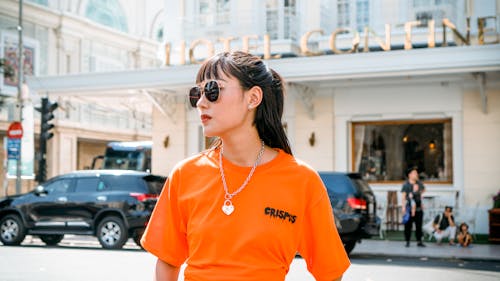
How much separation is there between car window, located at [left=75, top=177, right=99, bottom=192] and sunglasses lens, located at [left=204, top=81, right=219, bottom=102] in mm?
14246

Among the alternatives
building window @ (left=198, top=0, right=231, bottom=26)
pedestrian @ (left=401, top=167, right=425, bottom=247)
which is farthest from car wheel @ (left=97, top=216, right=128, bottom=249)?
building window @ (left=198, top=0, right=231, bottom=26)

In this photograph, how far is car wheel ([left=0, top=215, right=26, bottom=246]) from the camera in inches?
674

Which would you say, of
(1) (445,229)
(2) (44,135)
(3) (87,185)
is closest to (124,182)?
(3) (87,185)

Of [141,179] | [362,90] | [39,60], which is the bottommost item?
[141,179]

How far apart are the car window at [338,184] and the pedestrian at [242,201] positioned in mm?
12238

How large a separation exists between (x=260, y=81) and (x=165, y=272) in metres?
0.77

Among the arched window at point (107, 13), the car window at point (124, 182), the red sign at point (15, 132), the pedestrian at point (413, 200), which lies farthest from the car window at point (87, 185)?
the arched window at point (107, 13)

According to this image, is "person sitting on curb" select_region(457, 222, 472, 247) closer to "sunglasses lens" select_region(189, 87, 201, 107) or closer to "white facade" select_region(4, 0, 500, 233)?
"white facade" select_region(4, 0, 500, 233)

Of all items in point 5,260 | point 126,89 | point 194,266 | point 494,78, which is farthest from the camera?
point 126,89

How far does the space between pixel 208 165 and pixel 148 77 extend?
→ 1914 cm

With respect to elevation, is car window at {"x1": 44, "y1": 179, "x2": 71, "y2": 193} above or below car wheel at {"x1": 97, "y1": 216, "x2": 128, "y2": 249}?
above

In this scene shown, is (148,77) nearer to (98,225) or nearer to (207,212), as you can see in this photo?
(98,225)

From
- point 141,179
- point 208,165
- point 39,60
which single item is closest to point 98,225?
point 141,179

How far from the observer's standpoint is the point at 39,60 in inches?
1399
